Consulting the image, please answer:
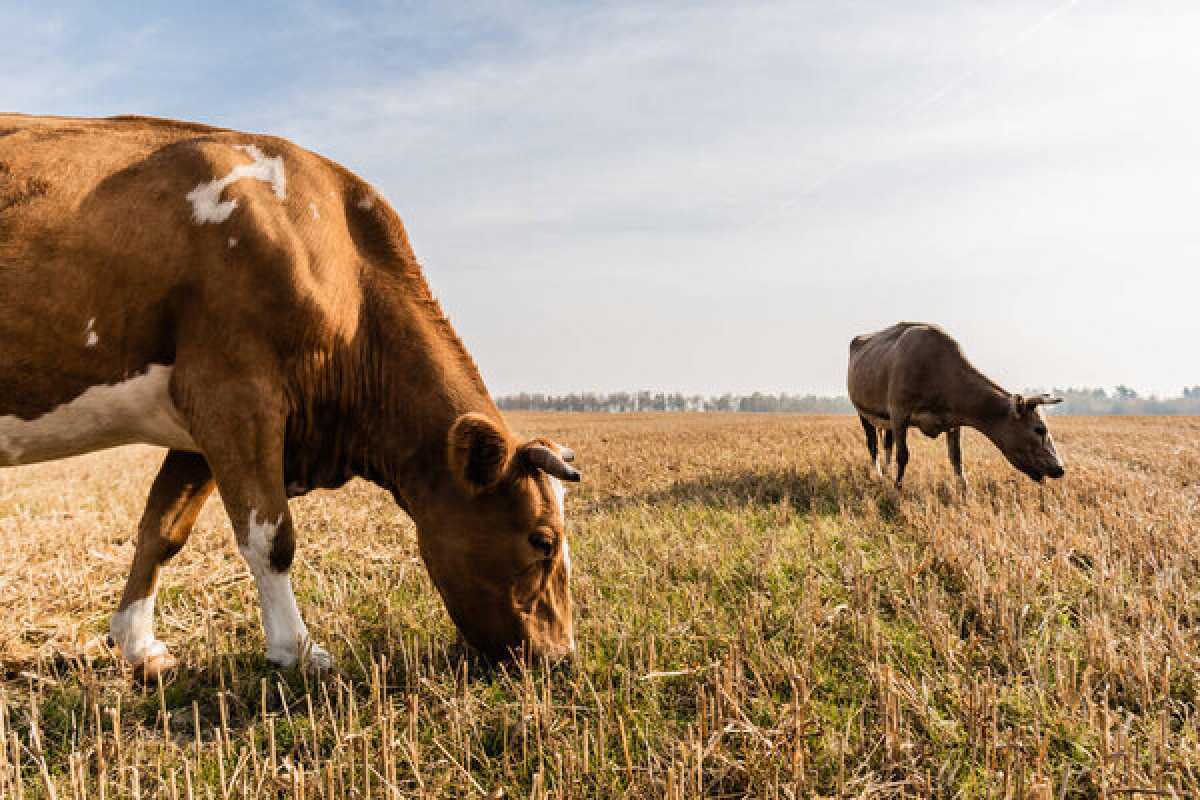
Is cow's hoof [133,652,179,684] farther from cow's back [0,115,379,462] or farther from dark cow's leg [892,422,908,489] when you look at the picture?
dark cow's leg [892,422,908,489]

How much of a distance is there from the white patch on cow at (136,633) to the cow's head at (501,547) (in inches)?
67.1

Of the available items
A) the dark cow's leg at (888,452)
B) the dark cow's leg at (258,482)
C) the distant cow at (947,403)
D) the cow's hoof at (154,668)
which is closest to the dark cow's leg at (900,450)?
the distant cow at (947,403)

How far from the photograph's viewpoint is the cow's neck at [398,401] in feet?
13.1

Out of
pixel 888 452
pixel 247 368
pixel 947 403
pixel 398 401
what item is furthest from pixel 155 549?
pixel 888 452

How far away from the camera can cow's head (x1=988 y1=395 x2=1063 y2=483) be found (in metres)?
9.57

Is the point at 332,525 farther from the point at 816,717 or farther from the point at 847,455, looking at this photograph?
the point at 847,455

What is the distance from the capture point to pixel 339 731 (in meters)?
2.89

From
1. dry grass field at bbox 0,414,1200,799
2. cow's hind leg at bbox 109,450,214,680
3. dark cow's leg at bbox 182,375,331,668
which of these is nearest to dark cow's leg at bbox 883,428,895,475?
dry grass field at bbox 0,414,1200,799

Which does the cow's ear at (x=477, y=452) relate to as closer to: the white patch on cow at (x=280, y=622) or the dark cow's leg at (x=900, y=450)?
the white patch on cow at (x=280, y=622)

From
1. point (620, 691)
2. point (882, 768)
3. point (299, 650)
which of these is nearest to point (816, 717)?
point (882, 768)

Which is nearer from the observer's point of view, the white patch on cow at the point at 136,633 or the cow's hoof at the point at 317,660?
the cow's hoof at the point at 317,660

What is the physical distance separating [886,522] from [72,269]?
7083 mm

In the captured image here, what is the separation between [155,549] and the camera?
414 centimetres

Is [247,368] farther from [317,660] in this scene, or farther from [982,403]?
[982,403]
